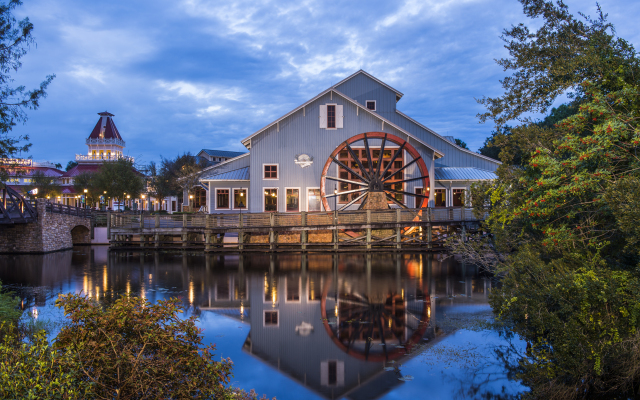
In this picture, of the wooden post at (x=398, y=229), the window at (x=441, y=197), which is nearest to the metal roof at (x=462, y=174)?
the window at (x=441, y=197)

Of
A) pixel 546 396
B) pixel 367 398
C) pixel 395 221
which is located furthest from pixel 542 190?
pixel 395 221

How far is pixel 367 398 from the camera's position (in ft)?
19.8

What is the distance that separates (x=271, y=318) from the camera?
10250mm

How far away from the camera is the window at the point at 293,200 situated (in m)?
24.9

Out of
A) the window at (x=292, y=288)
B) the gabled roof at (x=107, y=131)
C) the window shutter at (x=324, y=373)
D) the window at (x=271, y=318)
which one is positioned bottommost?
the window shutter at (x=324, y=373)

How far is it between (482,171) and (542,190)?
2139 centimetres

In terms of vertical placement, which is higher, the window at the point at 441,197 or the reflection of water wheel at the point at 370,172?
the reflection of water wheel at the point at 370,172

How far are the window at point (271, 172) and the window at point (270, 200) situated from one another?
31.3 inches

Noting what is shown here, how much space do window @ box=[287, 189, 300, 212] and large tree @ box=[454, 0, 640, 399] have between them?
1680 cm

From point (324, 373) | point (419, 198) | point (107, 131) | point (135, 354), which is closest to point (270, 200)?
point (419, 198)

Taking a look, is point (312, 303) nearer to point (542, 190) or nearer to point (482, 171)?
point (542, 190)

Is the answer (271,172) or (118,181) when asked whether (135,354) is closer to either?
(271,172)

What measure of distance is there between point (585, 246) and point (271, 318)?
6657 mm

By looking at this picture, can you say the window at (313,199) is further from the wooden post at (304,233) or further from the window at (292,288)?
the window at (292,288)
